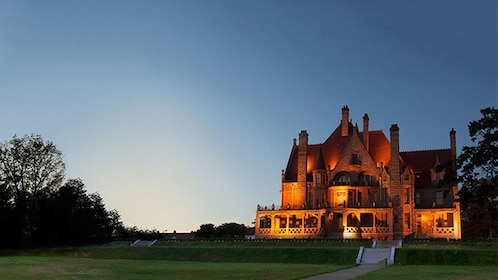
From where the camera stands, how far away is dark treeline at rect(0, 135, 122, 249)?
68.4 meters

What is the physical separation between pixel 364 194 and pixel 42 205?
41707mm

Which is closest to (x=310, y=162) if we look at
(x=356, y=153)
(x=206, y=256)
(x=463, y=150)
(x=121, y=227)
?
(x=356, y=153)

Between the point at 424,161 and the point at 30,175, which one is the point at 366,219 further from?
the point at 30,175

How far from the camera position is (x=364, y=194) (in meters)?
78.1

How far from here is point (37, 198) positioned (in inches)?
2884

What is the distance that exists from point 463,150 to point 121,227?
59.5m

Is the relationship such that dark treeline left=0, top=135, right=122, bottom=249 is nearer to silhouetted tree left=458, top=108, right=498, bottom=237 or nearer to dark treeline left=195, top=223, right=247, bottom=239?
dark treeline left=195, top=223, right=247, bottom=239

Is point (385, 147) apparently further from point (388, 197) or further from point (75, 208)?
point (75, 208)

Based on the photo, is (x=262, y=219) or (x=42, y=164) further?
(x=262, y=219)

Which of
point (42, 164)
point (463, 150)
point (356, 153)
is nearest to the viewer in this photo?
point (463, 150)

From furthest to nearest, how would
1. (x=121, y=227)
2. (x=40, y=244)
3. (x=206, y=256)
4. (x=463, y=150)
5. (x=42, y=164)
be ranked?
(x=121, y=227) → (x=42, y=164) → (x=40, y=244) → (x=206, y=256) → (x=463, y=150)

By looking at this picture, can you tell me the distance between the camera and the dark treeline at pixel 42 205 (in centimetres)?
6844

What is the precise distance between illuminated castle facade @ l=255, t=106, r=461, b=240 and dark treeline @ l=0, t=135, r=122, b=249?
2270cm

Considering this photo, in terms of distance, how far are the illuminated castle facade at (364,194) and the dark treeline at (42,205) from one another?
22696mm
